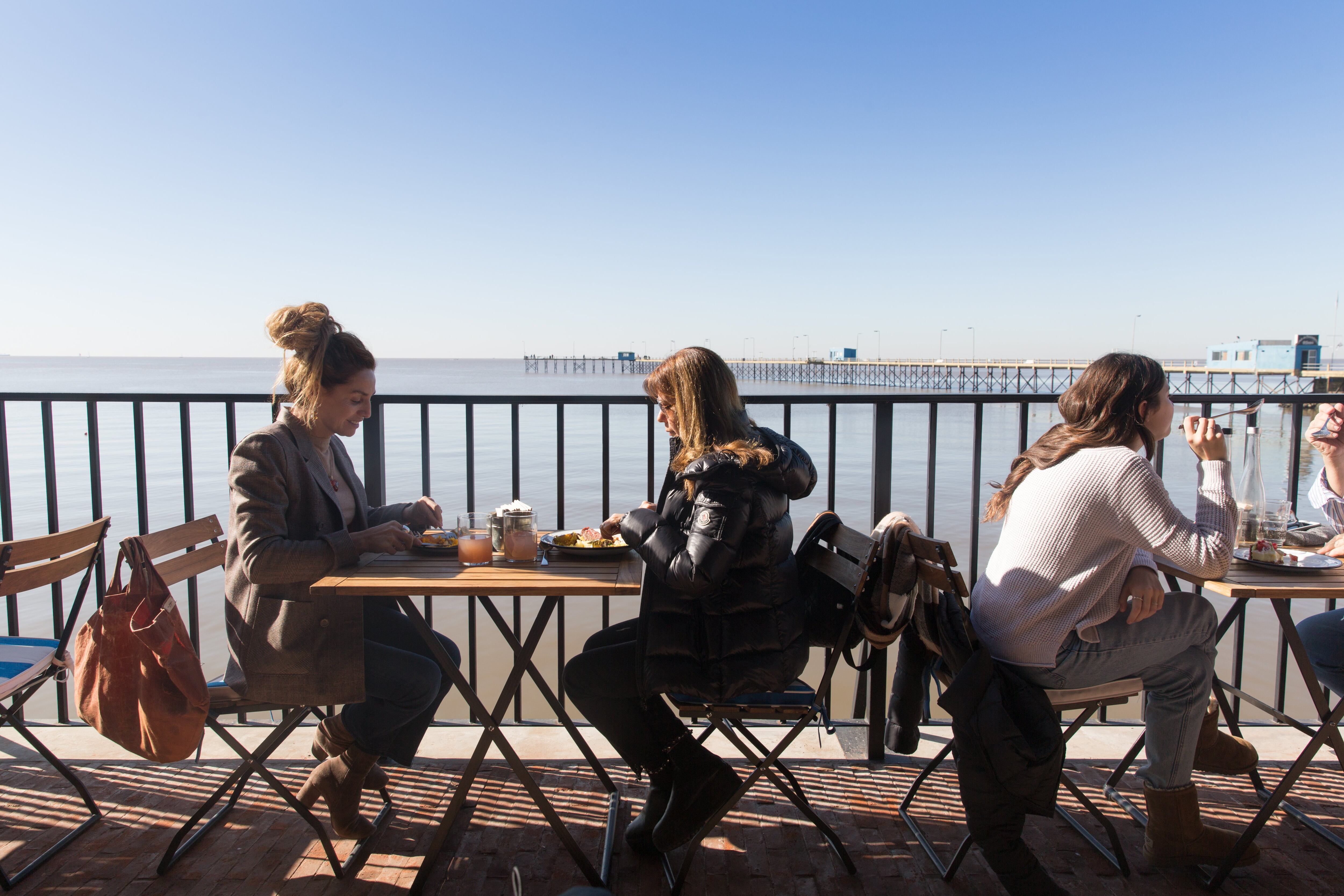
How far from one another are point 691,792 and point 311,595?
1.20 meters

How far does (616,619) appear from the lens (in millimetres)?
5020

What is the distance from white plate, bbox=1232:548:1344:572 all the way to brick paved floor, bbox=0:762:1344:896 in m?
0.85

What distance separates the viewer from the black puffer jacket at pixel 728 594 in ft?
6.12

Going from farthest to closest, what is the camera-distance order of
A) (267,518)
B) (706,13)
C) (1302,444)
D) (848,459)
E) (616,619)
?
(1302,444), (848,459), (706,13), (616,619), (267,518)

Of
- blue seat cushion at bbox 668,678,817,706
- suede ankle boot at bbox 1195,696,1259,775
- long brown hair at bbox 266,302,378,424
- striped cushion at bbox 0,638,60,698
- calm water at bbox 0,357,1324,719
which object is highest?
long brown hair at bbox 266,302,378,424

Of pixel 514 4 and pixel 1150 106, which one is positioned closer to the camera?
pixel 514 4

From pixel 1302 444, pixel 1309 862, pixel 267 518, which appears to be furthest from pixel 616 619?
pixel 1302 444

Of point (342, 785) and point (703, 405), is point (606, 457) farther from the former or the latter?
point (342, 785)

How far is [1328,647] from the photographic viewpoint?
228 cm

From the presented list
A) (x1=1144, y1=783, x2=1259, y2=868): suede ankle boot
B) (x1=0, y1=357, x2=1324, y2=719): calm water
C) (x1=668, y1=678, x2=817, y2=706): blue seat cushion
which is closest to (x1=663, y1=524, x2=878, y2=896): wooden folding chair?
(x1=668, y1=678, x2=817, y2=706): blue seat cushion

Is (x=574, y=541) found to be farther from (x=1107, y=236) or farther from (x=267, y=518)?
(x=1107, y=236)

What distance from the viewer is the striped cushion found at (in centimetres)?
204

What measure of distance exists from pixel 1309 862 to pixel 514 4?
10.00 metres

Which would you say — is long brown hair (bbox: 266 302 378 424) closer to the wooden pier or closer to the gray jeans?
the gray jeans
